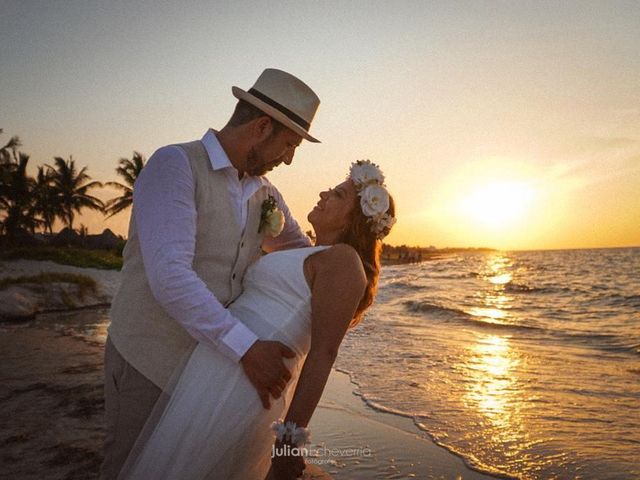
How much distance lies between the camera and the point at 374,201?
9.81 ft

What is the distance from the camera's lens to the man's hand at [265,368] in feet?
6.95

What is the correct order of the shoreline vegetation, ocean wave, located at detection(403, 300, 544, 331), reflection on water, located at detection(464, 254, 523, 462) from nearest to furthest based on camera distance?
reflection on water, located at detection(464, 254, 523, 462) < the shoreline vegetation < ocean wave, located at detection(403, 300, 544, 331)

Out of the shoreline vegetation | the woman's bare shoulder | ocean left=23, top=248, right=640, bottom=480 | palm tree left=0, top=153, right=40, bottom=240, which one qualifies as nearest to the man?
the woman's bare shoulder

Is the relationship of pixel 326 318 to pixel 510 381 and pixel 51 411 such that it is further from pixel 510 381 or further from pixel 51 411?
pixel 510 381

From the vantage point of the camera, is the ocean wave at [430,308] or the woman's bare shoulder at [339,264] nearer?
the woman's bare shoulder at [339,264]

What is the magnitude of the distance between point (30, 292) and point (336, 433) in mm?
13021

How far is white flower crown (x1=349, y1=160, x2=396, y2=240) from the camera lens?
117 inches

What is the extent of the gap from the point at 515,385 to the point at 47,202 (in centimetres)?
4462

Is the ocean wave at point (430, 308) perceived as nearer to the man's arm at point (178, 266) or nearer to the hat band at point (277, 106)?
the hat band at point (277, 106)

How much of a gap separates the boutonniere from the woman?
0.92 feet

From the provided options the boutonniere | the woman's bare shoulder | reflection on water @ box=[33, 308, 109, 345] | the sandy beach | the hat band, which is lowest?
reflection on water @ box=[33, 308, 109, 345]

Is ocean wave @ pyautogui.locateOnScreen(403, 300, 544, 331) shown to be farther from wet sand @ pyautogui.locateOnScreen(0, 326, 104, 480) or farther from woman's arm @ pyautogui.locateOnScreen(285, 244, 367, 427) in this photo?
woman's arm @ pyautogui.locateOnScreen(285, 244, 367, 427)

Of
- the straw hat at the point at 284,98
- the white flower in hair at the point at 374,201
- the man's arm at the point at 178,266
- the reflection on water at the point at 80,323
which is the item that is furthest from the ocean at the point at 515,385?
the reflection on water at the point at 80,323

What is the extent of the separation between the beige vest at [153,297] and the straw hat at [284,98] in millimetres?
387
